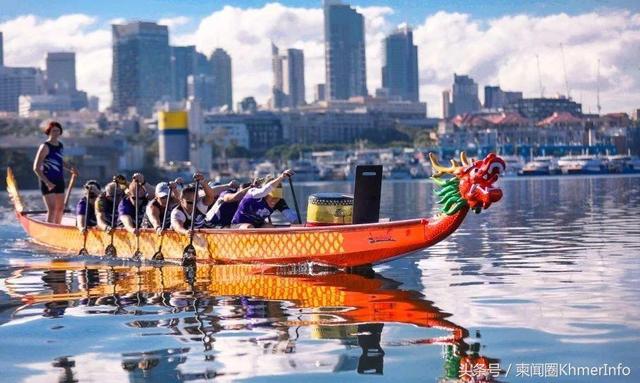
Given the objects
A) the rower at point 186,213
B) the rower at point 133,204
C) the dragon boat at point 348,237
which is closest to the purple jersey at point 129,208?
the rower at point 133,204

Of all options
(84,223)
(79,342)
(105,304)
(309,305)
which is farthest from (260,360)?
(84,223)

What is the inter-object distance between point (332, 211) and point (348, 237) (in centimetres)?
120

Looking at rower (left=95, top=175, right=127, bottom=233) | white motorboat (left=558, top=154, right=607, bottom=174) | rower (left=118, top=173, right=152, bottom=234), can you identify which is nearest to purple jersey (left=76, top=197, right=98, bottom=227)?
rower (left=95, top=175, right=127, bottom=233)

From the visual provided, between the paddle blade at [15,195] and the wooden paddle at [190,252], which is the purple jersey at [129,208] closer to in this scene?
the wooden paddle at [190,252]

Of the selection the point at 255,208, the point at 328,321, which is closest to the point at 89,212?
the point at 255,208

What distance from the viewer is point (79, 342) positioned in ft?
46.3

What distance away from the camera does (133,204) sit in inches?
994

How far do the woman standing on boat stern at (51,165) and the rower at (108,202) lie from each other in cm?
126

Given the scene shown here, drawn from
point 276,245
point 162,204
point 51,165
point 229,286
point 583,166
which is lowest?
point 583,166

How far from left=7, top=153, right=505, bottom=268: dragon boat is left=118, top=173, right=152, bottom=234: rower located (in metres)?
0.23

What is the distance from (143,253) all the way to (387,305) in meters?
8.91

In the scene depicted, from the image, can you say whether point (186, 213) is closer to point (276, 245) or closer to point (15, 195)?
point (276, 245)

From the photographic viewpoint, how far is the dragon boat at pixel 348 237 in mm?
18406

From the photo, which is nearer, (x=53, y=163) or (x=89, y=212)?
(x=53, y=163)
